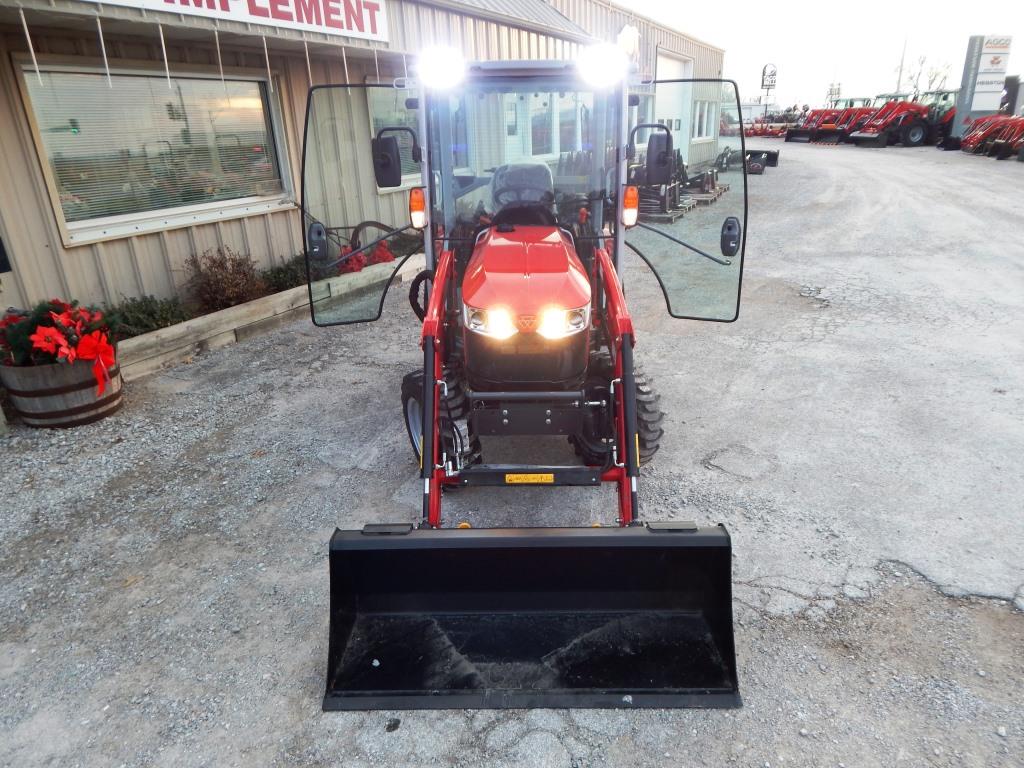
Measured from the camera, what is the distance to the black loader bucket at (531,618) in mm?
2354

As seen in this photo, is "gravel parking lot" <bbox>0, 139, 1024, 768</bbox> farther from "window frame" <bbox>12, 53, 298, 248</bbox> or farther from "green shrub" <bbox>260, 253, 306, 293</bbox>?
"window frame" <bbox>12, 53, 298, 248</bbox>

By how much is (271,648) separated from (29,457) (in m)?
2.62

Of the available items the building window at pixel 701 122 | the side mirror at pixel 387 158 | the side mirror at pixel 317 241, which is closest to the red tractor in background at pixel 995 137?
the building window at pixel 701 122

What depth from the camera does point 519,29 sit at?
9.85 meters

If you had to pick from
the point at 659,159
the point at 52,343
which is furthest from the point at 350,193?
the point at 659,159

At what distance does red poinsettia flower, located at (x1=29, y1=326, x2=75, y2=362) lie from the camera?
4258 mm

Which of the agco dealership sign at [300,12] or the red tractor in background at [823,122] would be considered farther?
the red tractor in background at [823,122]

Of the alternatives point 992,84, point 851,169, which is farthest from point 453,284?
point 992,84

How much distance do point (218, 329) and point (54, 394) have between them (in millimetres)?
1815

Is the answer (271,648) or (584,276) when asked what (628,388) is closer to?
(584,276)

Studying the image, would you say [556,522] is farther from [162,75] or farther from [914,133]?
[914,133]

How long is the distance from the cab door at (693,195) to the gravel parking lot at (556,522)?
105 cm

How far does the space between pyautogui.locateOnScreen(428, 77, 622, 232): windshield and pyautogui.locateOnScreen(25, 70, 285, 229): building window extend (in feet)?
11.7

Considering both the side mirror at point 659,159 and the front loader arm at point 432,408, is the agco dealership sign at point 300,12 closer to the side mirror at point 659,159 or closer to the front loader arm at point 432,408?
the front loader arm at point 432,408
